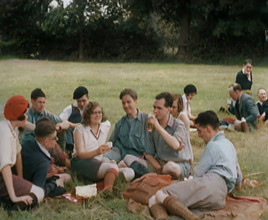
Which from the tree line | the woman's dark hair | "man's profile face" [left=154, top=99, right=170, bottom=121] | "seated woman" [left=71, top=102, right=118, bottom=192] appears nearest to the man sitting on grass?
"man's profile face" [left=154, top=99, right=170, bottom=121]

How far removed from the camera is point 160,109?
4504mm

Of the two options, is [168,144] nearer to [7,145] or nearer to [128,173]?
[128,173]

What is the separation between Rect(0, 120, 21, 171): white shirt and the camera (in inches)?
145

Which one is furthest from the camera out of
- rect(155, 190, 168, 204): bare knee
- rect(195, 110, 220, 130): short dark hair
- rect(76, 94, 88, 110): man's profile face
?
rect(76, 94, 88, 110): man's profile face

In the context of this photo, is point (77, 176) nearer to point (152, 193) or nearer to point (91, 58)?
point (152, 193)

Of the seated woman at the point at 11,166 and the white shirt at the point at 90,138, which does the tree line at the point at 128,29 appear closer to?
the white shirt at the point at 90,138

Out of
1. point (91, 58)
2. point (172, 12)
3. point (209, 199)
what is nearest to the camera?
point (209, 199)

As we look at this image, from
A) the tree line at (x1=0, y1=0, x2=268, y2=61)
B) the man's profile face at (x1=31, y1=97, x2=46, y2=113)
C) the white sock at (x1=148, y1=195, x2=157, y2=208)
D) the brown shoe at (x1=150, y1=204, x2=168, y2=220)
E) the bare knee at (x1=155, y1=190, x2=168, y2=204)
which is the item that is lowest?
the brown shoe at (x1=150, y1=204, x2=168, y2=220)

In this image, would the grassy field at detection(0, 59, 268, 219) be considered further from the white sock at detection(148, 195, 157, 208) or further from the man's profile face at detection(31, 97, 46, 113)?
the man's profile face at detection(31, 97, 46, 113)

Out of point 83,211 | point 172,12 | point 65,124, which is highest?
point 172,12

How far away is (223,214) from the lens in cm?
376

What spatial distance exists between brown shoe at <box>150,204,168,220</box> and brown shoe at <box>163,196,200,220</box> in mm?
53

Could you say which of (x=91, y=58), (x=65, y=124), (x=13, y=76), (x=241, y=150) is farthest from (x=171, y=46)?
(x=65, y=124)

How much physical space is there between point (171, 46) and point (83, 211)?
7.71 metres
